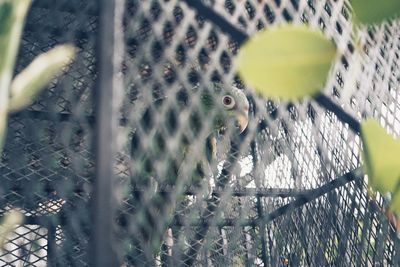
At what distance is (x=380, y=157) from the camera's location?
159 mm

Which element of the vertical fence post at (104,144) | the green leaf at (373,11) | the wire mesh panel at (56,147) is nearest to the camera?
the green leaf at (373,11)

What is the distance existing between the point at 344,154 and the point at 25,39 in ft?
1.96

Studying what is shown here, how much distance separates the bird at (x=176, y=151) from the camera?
23.4 inches

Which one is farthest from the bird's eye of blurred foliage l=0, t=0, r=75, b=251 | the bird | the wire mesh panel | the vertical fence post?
blurred foliage l=0, t=0, r=75, b=251

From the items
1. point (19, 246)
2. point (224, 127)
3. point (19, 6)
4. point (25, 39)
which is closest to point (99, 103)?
point (19, 6)

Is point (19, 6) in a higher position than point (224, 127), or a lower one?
lower

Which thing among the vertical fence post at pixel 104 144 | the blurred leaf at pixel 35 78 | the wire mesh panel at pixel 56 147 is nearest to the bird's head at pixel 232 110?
the wire mesh panel at pixel 56 147

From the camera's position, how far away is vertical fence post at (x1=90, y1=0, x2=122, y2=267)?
29 centimetres

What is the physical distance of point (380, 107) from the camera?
748 millimetres

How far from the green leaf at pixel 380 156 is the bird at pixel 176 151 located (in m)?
0.35

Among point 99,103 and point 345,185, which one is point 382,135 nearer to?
point 99,103

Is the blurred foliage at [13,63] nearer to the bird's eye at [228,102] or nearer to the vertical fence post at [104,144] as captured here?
the vertical fence post at [104,144]

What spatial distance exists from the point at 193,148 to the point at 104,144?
1.03ft

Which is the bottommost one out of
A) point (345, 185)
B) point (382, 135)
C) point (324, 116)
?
point (382, 135)
